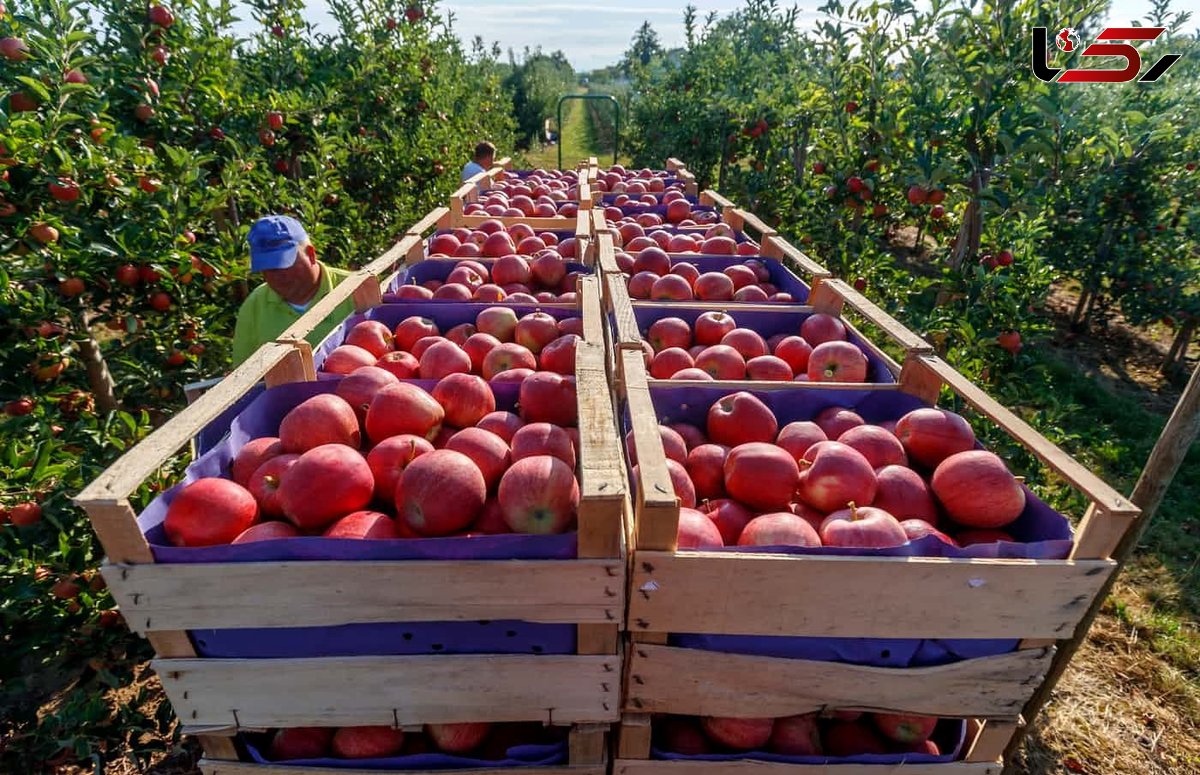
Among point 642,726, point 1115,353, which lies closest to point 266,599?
point 642,726

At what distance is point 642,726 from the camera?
1715mm

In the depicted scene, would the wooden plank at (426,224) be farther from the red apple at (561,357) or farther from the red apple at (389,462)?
the red apple at (389,462)

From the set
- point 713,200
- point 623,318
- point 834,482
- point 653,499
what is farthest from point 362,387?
point 713,200

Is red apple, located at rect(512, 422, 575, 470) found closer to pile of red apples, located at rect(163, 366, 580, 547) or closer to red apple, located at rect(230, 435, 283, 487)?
pile of red apples, located at rect(163, 366, 580, 547)

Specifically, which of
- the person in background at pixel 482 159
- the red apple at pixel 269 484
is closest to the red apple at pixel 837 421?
the red apple at pixel 269 484

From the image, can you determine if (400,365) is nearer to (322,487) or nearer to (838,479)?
(322,487)

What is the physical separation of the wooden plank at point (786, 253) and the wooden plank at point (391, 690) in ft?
8.60

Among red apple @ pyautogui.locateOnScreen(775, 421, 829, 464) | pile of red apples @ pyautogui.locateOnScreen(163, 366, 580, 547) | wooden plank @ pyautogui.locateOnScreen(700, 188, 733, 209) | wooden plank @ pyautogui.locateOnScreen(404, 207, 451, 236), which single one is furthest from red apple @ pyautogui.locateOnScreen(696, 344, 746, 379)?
wooden plank @ pyautogui.locateOnScreen(700, 188, 733, 209)

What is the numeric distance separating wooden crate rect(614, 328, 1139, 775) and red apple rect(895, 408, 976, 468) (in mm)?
379

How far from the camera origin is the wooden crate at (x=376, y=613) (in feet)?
4.59

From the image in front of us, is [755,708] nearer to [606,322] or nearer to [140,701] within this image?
[606,322]

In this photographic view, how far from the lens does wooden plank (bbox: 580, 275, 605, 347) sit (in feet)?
7.24

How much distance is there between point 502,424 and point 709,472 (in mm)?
754

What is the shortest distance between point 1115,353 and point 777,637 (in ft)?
27.6
